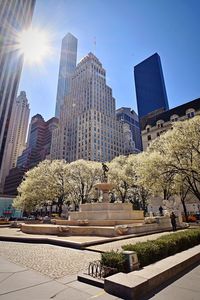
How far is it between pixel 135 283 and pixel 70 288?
1.86 meters

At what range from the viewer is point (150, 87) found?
178 meters

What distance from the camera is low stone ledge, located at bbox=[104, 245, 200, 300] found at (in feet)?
15.9

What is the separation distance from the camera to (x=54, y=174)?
4397 cm

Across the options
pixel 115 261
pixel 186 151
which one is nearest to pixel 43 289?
pixel 115 261

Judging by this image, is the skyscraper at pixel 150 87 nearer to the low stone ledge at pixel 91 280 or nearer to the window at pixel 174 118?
the window at pixel 174 118

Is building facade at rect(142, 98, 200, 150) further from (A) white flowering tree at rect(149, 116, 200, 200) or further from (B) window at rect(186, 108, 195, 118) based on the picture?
(A) white flowering tree at rect(149, 116, 200, 200)

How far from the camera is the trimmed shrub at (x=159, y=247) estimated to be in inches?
263

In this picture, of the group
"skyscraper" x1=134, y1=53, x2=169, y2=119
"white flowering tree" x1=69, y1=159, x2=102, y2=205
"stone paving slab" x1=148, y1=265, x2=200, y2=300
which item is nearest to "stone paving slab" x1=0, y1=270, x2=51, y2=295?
"stone paving slab" x1=148, y1=265, x2=200, y2=300

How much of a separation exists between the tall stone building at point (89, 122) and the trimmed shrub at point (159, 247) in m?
90.6

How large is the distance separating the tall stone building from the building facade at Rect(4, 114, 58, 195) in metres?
44.6

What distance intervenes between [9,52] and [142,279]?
388 ft

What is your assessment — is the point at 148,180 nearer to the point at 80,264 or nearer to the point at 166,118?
the point at 80,264

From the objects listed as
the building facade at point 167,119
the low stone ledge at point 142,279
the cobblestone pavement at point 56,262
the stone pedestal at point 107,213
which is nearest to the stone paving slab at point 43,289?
the low stone ledge at point 142,279

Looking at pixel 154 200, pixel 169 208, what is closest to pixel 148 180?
pixel 169 208
